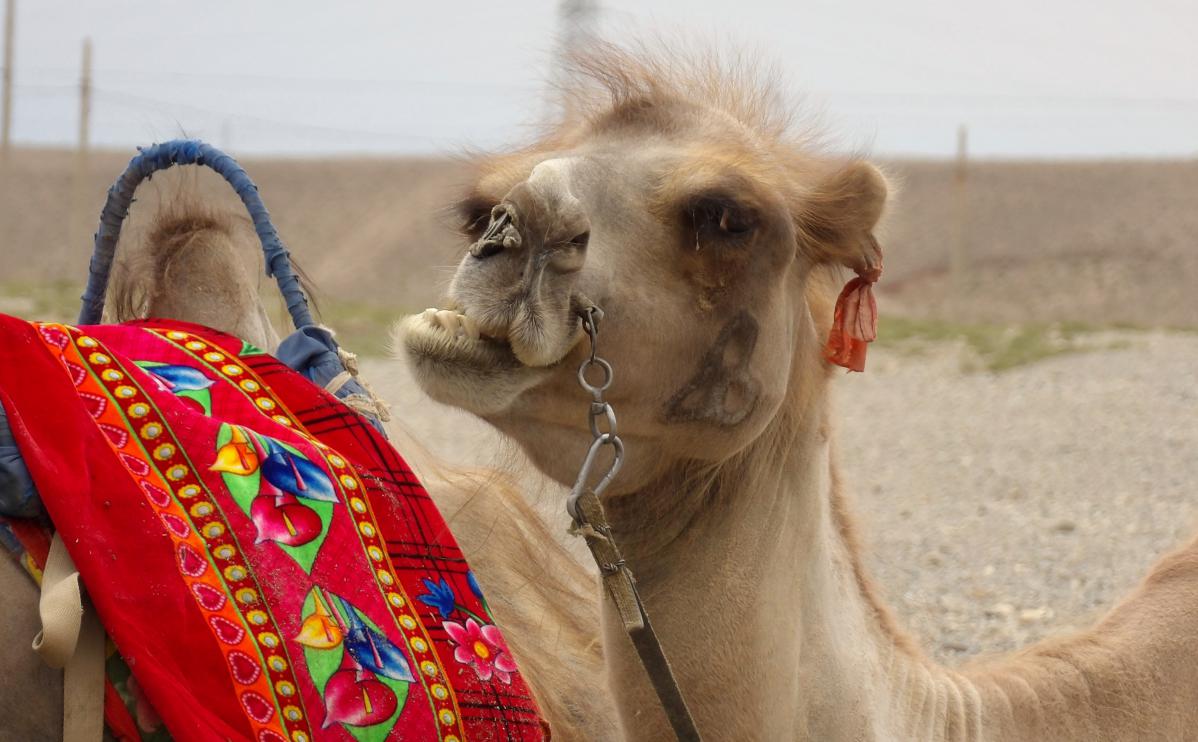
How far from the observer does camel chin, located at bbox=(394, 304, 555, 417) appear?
2.03m

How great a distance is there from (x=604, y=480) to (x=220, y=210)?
52.3 inches

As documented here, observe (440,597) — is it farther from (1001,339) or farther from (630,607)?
(1001,339)

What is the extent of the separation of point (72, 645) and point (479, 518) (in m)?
1.38

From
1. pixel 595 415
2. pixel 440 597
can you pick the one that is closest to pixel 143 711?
pixel 440 597

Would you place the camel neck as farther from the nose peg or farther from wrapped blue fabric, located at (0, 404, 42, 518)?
wrapped blue fabric, located at (0, 404, 42, 518)

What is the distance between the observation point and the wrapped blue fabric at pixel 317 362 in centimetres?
271

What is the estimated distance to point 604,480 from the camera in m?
2.10

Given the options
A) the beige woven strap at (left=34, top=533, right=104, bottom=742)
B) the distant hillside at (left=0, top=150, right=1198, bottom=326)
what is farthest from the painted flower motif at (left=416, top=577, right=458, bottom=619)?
the distant hillside at (left=0, top=150, right=1198, bottom=326)

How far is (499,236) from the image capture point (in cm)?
200

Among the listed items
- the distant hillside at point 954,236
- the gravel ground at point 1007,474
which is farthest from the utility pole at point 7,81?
the gravel ground at point 1007,474

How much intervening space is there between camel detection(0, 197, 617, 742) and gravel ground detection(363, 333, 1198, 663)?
5.9 inches

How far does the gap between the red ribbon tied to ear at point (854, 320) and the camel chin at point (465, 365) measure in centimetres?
66

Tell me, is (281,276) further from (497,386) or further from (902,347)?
(902,347)

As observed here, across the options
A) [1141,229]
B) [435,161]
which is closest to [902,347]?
[1141,229]
